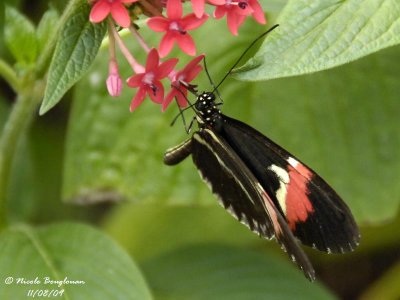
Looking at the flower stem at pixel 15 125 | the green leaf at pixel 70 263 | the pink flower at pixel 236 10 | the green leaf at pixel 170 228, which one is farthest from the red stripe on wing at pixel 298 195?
the green leaf at pixel 170 228

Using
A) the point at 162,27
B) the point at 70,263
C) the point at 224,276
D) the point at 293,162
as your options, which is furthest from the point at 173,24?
the point at 224,276

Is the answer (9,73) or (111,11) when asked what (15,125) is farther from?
(111,11)

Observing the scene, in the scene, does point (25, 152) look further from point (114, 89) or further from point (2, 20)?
point (114, 89)

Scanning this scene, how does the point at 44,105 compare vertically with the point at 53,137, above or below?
above

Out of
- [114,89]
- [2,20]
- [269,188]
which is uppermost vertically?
[114,89]

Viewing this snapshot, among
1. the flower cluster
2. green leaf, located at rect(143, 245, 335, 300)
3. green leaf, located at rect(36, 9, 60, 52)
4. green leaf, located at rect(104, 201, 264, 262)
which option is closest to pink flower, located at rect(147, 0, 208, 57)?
the flower cluster

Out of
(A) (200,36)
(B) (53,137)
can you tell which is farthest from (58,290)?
(B) (53,137)
